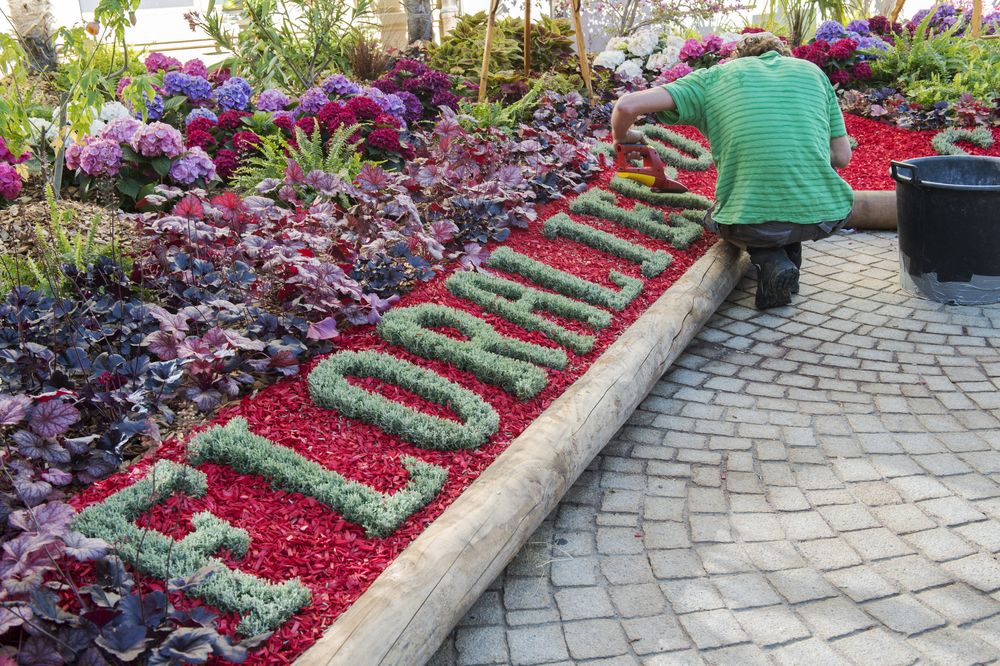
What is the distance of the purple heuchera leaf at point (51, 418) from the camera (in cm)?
241

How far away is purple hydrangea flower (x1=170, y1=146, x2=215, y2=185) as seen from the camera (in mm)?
4748

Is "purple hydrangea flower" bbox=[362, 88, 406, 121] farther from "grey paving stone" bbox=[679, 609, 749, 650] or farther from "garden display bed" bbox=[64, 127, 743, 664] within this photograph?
"grey paving stone" bbox=[679, 609, 749, 650]

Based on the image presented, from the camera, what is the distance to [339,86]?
619cm

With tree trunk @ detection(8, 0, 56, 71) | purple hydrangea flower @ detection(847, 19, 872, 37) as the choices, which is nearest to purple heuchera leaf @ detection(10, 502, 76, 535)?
tree trunk @ detection(8, 0, 56, 71)

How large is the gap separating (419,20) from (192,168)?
5196 millimetres

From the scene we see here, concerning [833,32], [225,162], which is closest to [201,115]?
[225,162]

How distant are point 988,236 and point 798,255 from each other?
3.16 feet

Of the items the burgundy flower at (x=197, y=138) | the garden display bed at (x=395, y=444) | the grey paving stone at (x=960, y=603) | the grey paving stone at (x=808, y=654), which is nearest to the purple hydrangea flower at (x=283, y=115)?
the burgundy flower at (x=197, y=138)

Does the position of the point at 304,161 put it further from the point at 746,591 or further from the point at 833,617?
the point at 833,617

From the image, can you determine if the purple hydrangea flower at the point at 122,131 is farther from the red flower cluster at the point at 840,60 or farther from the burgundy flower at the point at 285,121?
the red flower cluster at the point at 840,60

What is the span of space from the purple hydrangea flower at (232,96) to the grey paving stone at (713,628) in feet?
15.8

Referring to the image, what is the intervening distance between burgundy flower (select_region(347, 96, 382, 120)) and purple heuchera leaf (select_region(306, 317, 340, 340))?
8.61 feet

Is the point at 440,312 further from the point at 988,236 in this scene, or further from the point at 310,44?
the point at 310,44

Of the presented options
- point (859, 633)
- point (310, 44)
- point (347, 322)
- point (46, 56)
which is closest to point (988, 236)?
point (859, 633)
